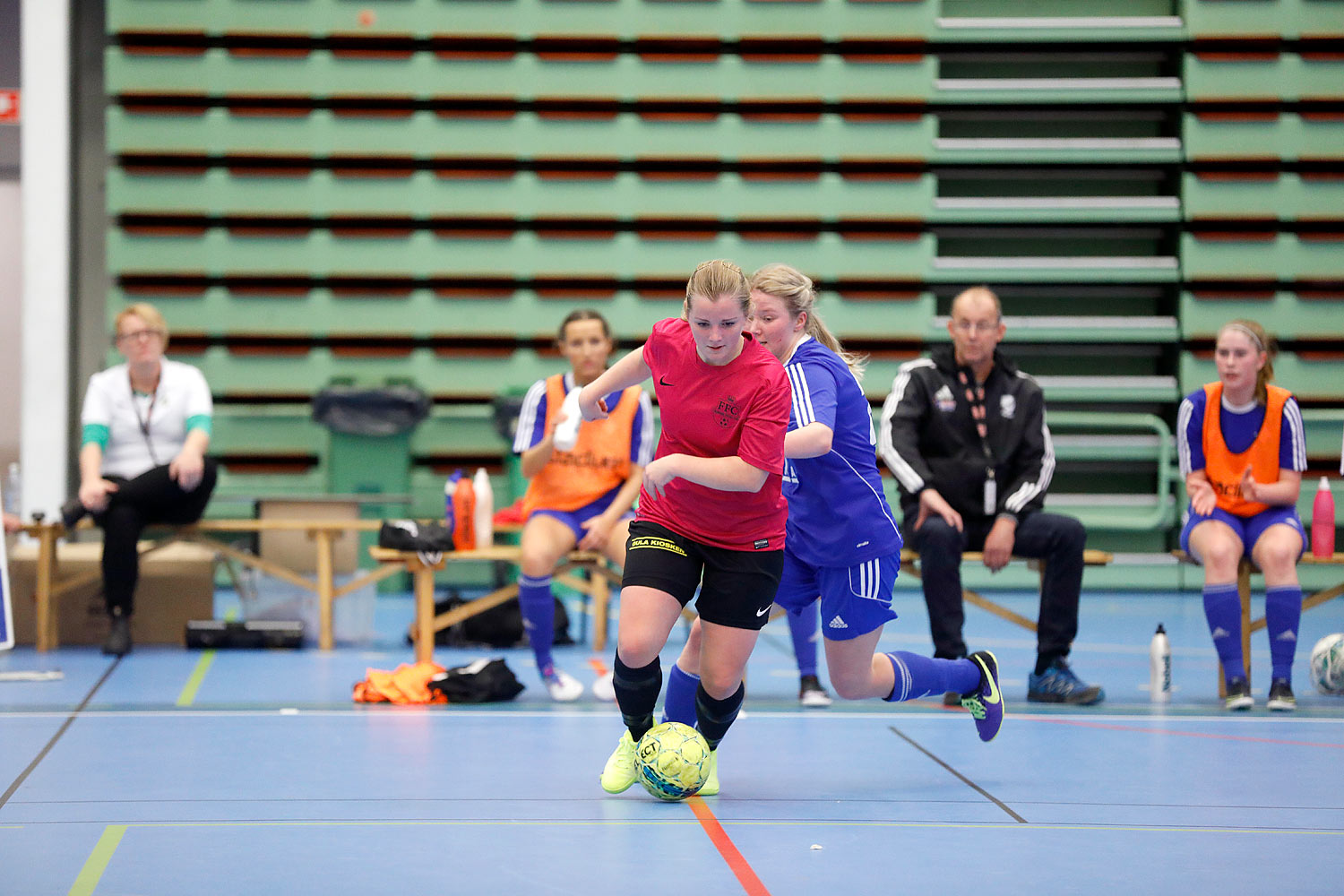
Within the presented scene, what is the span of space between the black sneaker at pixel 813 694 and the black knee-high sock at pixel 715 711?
5.08ft

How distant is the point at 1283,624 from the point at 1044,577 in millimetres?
928

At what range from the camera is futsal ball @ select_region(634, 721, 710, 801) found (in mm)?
3596

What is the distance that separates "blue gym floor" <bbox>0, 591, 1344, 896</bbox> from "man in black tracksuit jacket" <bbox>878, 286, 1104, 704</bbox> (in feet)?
1.49

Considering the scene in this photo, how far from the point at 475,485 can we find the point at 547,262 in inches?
159

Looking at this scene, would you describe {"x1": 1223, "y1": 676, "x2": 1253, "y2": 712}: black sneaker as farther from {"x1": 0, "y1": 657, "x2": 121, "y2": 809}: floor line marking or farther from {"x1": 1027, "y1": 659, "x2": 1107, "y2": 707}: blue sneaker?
{"x1": 0, "y1": 657, "x2": 121, "y2": 809}: floor line marking

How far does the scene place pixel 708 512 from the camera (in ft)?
11.8

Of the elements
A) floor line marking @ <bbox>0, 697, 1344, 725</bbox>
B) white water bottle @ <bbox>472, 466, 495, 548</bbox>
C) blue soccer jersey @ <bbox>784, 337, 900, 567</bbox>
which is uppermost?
Result: blue soccer jersey @ <bbox>784, 337, 900, 567</bbox>

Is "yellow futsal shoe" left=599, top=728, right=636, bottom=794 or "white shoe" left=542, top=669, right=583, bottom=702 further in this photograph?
"white shoe" left=542, top=669, right=583, bottom=702

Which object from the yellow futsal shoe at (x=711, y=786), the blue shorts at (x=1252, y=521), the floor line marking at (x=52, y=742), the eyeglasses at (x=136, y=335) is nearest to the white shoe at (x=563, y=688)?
the yellow futsal shoe at (x=711, y=786)

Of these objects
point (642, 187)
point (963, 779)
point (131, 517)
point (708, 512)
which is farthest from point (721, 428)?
point (642, 187)

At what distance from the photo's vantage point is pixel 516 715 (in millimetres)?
5004

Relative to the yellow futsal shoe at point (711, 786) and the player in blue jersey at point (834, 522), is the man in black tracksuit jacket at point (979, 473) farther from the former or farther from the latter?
the yellow futsal shoe at point (711, 786)

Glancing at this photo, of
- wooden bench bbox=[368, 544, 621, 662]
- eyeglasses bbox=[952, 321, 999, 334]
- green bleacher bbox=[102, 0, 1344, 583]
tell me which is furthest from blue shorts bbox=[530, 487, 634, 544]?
green bleacher bbox=[102, 0, 1344, 583]

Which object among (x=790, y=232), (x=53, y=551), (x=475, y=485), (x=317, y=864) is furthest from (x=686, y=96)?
(x=317, y=864)
